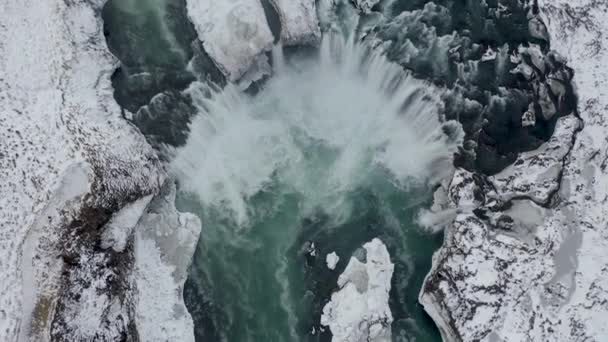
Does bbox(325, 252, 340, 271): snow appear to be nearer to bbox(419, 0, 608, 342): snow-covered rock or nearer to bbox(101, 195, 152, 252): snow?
bbox(419, 0, 608, 342): snow-covered rock

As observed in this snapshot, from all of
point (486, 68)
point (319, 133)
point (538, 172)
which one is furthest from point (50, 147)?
point (538, 172)

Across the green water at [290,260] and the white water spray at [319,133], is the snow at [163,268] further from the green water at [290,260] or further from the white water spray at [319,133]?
the white water spray at [319,133]

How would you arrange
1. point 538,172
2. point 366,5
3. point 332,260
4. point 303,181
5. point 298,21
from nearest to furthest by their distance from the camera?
point 332,260
point 538,172
point 303,181
point 298,21
point 366,5

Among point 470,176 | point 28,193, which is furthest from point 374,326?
point 28,193

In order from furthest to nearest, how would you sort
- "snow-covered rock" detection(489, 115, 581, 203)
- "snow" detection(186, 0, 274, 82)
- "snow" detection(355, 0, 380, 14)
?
"snow" detection(355, 0, 380, 14)
"snow" detection(186, 0, 274, 82)
"snow-covered rock" detection(489, 115, 581, 203)

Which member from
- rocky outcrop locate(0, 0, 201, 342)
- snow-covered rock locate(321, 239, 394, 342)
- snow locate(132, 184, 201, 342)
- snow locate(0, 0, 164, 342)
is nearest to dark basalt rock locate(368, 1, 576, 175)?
snow-covered rock locate(321, 239, 394, 342)

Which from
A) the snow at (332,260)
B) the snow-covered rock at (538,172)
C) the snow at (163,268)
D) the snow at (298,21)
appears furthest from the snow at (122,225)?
the snow-covered rock at (538,172)

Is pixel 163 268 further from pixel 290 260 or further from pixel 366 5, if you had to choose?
pixel 366 5
